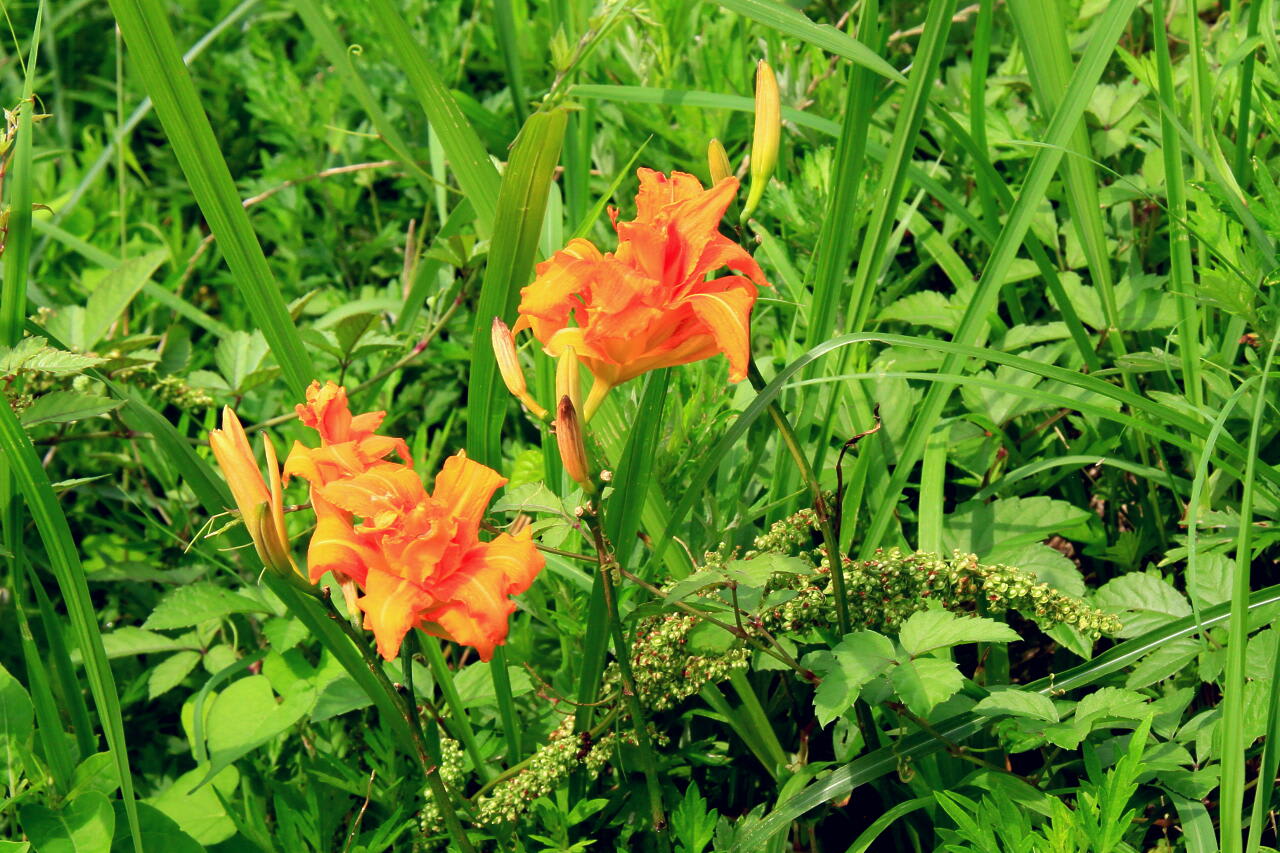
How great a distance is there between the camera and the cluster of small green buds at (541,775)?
1.44 m

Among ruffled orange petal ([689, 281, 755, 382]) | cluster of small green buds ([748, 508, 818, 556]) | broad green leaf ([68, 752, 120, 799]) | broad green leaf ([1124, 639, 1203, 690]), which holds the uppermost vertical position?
ruffled orange petal ([689, 281, 755, 382])

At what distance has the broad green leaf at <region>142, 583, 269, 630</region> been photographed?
180cm

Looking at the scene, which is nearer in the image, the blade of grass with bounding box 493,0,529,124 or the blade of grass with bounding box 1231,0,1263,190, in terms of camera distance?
the blade of grass with bounding box 1231,0,1263,190

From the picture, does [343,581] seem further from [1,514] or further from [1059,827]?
[1059,827]

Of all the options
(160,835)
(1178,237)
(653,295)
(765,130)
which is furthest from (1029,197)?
(160,835)

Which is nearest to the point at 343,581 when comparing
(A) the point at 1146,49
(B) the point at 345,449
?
(B) the point at 345,449

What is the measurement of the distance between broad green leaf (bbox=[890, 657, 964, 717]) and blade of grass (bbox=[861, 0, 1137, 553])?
1.29ft

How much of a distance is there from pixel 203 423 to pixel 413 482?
1555 millimetres

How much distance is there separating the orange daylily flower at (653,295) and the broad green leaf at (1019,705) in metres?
0.54

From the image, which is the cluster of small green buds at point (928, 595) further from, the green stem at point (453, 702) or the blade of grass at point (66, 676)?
the blade of grass at point (66, 676)

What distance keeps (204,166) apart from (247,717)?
0.79 m

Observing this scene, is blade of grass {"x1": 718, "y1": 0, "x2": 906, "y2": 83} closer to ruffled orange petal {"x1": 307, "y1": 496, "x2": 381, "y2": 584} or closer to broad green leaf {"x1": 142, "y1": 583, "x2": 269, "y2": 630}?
ruffled orange petal {"x1": 307, "y1": 496, "x2": 381, "y2": 584}

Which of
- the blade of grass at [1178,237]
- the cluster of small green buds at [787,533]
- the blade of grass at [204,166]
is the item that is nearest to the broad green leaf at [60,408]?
the blade of grass at [204,166]

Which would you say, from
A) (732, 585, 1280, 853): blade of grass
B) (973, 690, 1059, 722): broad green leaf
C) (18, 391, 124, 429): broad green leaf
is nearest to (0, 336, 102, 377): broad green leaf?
(18, 391, 124, 429): broad green leaf
